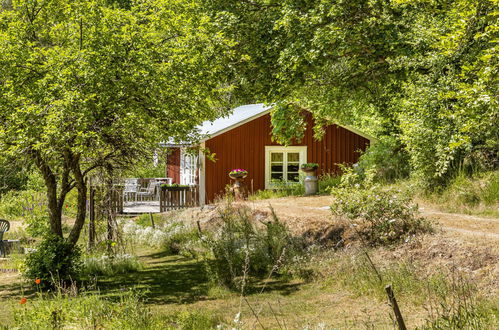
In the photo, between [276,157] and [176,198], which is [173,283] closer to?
[176,198]

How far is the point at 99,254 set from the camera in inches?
494

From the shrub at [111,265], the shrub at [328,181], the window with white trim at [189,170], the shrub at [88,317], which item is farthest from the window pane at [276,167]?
the shrub at [88,317]

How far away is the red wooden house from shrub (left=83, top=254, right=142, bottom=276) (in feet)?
→ 34.1

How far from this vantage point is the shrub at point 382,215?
10219 millimetres

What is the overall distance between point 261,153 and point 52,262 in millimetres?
14356

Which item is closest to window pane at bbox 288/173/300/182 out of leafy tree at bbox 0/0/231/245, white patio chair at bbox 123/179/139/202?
white patio chair at bbox 123/179/139/202

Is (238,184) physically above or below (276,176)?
below

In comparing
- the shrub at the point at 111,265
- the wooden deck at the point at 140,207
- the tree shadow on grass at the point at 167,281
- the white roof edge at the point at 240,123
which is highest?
the white roof edge at the point at 240,123

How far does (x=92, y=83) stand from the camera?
8.69 m

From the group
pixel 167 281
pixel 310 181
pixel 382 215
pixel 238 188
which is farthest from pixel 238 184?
pixel 382 215

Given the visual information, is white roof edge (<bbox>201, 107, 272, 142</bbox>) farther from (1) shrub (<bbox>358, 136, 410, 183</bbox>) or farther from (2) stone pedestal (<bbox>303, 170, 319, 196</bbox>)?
(1) shrub (<bbox>358, 136, 410, 183</bbox>)

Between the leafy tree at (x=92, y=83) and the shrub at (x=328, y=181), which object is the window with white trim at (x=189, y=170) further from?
the leafy tree at (x=92, y=83)

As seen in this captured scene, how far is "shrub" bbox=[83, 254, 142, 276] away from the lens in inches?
447

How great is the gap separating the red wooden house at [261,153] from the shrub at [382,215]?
11713 mm
